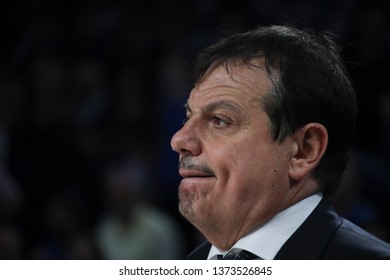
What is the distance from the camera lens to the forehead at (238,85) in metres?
1.32

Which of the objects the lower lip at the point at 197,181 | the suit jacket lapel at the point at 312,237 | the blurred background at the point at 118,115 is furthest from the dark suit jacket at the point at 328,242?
the blurred background at the point at 118,115

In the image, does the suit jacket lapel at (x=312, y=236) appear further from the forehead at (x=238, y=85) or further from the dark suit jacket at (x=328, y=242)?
the forehead at (x=238, y=85)

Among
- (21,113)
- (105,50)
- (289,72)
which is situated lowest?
(21,113)

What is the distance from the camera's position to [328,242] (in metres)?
1.29

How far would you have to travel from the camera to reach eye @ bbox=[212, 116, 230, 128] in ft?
4.40

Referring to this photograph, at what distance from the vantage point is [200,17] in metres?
3.65

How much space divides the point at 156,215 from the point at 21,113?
891 mm

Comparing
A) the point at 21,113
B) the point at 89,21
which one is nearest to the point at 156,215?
the point at 21,113

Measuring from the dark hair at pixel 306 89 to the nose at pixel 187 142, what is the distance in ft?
0.39

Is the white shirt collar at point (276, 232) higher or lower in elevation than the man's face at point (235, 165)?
lower

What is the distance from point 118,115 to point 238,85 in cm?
220

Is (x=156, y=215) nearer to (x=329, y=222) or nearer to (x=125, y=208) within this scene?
(x=125, y=208)

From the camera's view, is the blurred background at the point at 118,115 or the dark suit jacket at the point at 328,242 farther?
the blurred background at the point at 118,115

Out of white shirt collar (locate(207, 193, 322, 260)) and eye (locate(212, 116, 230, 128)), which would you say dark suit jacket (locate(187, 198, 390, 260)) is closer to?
white shirt collar (locate(207, 193, 322, 260))
